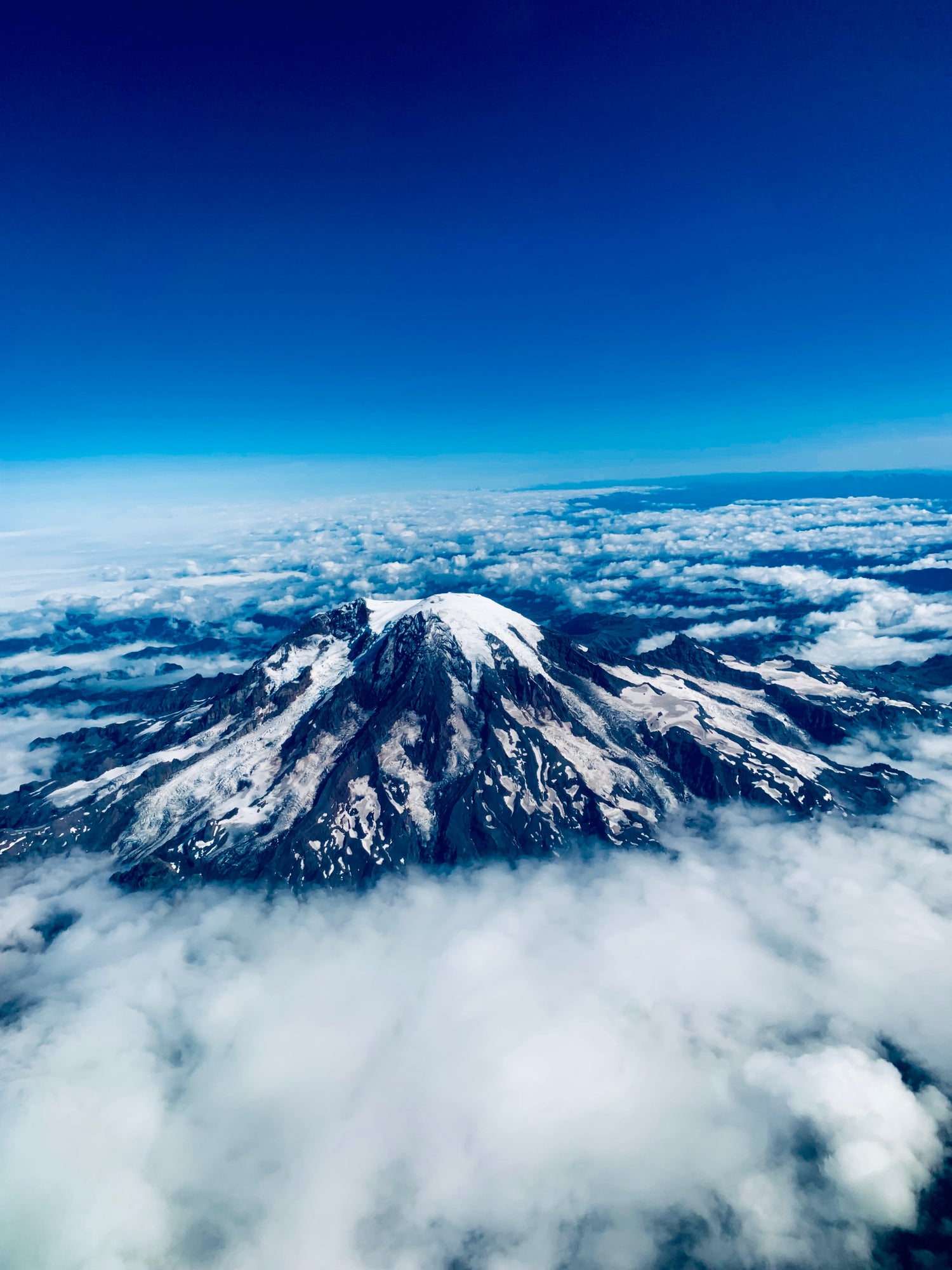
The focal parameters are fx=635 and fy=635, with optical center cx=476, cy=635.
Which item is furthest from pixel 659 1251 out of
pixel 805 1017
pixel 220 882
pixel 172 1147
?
pixel 220 882

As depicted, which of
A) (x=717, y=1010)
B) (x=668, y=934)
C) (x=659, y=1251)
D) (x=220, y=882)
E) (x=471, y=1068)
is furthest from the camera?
(x=220, y=882)

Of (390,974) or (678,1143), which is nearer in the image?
(678,1143)

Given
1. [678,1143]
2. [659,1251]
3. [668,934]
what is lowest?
→ [659,1251]

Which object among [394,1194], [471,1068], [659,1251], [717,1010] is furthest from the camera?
[717,1010]

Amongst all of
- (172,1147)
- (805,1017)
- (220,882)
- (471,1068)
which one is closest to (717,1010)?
(805,1017)

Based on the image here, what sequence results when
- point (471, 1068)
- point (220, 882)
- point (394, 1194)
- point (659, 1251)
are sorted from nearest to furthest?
point (659, 1251)
point (394, 1194)
point (471, 1068)
point (220, 882)

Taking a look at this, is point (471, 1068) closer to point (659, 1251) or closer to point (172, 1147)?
point (659, 1251)

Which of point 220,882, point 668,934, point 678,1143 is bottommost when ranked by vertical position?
point 678,1143

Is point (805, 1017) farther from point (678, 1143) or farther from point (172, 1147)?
point (172, 1147)

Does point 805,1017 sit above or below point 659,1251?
above
